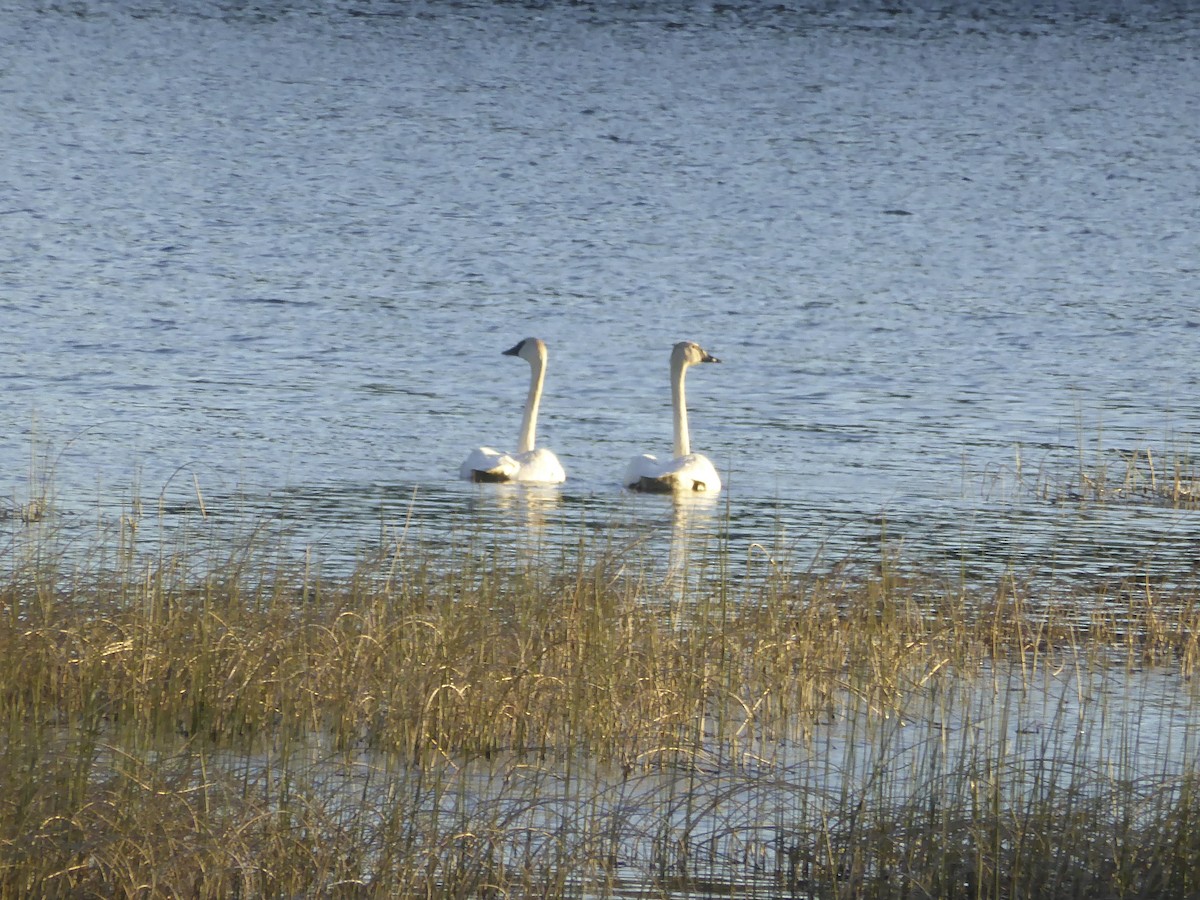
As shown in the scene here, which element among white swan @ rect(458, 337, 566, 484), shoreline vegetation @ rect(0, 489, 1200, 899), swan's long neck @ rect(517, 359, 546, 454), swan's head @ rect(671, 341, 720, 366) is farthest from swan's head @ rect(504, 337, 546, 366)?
shoreline vegetation @ rect(0, 489, 1200, 899)

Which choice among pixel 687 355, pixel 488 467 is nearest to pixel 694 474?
pixel 488 467

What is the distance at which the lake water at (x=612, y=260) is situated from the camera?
1645 centimetres

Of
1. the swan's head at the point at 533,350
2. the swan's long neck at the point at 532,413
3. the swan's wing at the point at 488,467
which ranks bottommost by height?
the swan's wing at the point at 488,467

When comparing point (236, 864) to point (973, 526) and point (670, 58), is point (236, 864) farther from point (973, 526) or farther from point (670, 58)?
point (670, 58)

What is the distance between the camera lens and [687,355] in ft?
63.1

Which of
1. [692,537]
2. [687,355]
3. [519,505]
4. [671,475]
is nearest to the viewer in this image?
[692,537]

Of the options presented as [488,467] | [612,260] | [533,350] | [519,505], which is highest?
[612,260]

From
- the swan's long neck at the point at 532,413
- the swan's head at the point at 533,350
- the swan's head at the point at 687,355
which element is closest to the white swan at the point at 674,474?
the swan's long neck at the point at 532,413

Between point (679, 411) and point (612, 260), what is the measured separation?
50.7 feet

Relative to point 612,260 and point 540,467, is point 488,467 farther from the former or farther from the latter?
point 612,260

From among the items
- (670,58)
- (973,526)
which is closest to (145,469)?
(973,526)

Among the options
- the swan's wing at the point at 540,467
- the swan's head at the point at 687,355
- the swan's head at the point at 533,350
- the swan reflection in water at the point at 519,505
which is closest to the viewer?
the swan reflection in water at the point at 519,505

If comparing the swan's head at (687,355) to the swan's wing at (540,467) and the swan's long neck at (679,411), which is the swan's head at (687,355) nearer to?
the swan's long neck at (679,411)

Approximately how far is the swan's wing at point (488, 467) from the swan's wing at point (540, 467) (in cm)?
7
